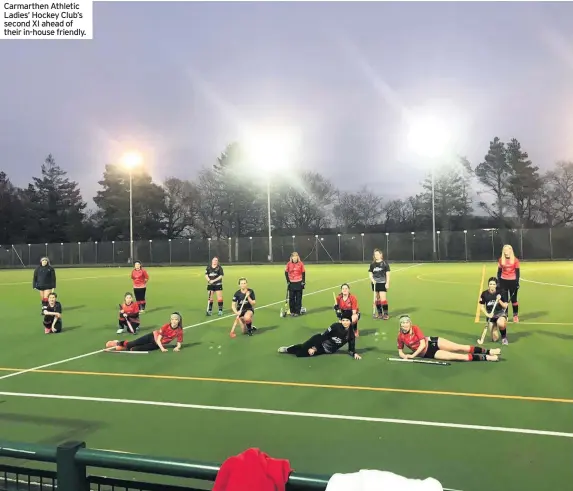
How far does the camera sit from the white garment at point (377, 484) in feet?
6.26

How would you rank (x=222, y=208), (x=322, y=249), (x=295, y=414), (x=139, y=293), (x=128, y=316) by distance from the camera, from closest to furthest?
(x=295, y=414) < (x=128, y=316) < (x=139, y=293) < (x=322, y=249) < (x=222, y=208)

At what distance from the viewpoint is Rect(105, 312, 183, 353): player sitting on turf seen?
1045cm

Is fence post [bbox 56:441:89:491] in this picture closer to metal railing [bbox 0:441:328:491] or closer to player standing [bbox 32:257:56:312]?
metal railing [bbox 0:441:328:491]

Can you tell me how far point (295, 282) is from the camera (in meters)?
15.0

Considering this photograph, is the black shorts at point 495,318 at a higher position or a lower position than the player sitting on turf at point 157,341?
higher

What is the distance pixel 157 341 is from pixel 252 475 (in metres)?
8.79

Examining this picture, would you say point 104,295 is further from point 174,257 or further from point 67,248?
point 67,248

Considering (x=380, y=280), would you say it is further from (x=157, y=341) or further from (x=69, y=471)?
(x=69, y=471)

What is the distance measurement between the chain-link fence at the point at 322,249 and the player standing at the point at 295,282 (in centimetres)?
3538

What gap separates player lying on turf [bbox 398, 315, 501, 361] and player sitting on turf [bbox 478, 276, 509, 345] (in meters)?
1.38

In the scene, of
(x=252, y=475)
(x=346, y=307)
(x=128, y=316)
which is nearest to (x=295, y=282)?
(x=346, y=307)

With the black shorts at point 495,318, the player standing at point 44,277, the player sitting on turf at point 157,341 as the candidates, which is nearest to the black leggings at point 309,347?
the player sitting on turf at point 157,341

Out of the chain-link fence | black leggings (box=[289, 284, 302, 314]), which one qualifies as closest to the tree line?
the chain-link fence

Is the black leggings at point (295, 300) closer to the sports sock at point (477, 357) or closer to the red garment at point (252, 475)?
the sports sock at point (477, 357)
